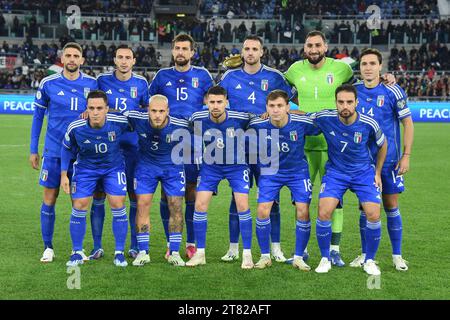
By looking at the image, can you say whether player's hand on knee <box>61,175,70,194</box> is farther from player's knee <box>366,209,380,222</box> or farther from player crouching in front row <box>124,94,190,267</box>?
player's knee <box>366,209,380,222</box>

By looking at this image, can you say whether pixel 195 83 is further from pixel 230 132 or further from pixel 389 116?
pixel 389 116

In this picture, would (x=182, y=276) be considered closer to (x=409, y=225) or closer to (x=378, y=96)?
(x=378, y=96)

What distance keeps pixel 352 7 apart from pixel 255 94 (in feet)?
95.3

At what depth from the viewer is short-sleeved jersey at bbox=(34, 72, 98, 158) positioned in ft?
24.1

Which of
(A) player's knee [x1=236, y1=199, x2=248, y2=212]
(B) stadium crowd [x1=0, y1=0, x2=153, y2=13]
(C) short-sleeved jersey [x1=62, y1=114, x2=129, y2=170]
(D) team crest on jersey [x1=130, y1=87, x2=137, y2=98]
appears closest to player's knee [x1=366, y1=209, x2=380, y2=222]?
(A) player's knee [x1=236, y1=199, x2=248, y2=212]

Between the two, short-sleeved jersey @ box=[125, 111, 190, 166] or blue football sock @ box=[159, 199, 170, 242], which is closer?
short-sleeved jersey @ box=[125, 111, 190, 166]

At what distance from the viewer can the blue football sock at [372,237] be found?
267 inches

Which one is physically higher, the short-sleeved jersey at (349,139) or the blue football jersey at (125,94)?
the blue football jersey at (125,94)

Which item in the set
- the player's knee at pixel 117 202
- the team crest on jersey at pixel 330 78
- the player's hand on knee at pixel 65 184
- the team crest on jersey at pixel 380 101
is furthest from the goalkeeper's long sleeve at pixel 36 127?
the team crest on jersey at pixel 380 101

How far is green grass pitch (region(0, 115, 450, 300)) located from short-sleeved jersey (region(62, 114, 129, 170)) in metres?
1.01

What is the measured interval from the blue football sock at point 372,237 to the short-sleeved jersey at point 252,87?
64.8 inches

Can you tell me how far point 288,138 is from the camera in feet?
23.1

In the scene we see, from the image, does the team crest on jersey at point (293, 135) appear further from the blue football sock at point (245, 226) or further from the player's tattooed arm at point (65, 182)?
the player's tattooed arm at point (65, 182)
